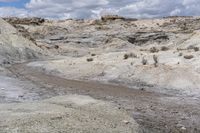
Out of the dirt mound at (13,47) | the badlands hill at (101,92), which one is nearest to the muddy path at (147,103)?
the badlands hill at (101,92)

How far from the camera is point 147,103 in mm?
20078

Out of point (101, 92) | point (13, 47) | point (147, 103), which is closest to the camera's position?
point (147, 103)

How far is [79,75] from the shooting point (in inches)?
1244

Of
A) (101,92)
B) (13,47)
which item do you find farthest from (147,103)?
(13,47)

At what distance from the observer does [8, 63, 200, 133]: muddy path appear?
A: 608 inches

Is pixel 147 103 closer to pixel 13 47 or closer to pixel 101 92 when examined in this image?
pixel 101 92

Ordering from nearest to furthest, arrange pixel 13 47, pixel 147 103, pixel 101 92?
pixel 147 103 → pixel 101 92 → pixel 13 47

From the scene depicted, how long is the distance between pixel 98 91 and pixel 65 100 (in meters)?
6.36

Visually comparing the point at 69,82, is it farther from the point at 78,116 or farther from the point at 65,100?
the point at 78,116

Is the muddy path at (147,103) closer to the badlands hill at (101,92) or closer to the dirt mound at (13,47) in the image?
the badlands hill at (101,92)

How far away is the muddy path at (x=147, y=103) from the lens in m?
15.4

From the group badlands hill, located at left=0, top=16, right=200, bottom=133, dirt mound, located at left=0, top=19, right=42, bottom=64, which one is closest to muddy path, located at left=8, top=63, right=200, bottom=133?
badlands hill, located at left=0, top=16, right=200, bottom=133

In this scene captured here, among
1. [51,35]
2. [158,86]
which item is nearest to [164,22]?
[51,35]

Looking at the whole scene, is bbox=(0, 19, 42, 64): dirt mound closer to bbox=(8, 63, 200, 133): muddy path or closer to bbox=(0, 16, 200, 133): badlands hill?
bbox=(0, 16, 200, 133): badlands hill
